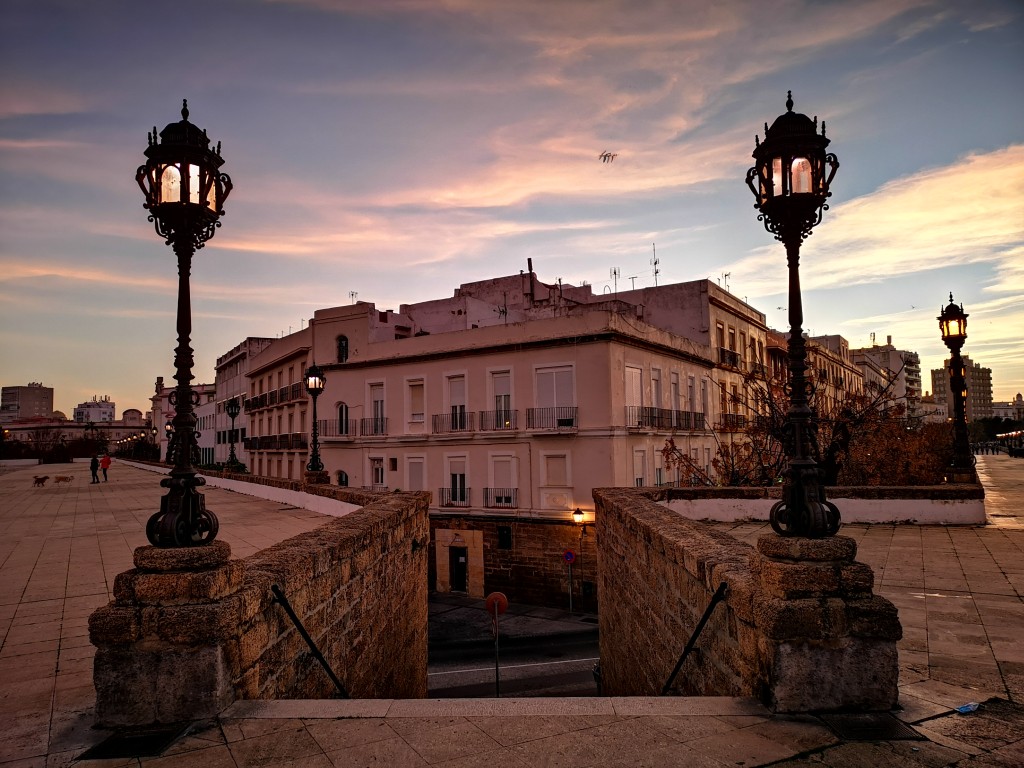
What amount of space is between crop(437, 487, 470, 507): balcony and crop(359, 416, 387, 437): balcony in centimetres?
450

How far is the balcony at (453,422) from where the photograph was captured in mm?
27125

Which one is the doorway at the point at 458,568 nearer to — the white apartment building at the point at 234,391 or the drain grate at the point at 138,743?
the drain grate at the point at 138,743

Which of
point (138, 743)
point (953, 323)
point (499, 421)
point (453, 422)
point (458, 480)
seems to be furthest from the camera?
point (453, 422)

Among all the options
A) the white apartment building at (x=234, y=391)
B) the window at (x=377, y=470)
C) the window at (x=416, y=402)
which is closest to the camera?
the window at (x=416, y=402)

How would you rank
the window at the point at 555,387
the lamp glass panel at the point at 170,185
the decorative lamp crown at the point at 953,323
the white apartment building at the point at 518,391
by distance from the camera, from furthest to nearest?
the window at the point at 555,387 → the white apartment building at the point at 518,391 → the decorative lamp crown at the point at 953,323 → the lamp glass panel at the point at 170,185

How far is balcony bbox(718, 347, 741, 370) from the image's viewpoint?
3438cm

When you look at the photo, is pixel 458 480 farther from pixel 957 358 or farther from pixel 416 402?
pixel 957 358

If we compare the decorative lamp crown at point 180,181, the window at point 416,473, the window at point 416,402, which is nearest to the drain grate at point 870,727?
the decorative lamp crown at point 180,181

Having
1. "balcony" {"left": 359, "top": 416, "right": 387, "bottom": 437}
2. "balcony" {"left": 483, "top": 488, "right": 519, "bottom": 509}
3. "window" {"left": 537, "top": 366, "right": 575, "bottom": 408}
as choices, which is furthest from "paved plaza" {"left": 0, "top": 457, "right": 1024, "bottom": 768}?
"balcony" {"left": 359, "top": 416, "right": 387, "bottom": 437}

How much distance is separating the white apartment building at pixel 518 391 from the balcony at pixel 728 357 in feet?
0.42

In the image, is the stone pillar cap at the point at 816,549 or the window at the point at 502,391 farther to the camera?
the window at the point at 502,391

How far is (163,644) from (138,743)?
498 millimetres

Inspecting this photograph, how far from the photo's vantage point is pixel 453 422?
1092 inches

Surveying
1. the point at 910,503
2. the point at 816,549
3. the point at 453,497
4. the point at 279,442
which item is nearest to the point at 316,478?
the point at 910,503
